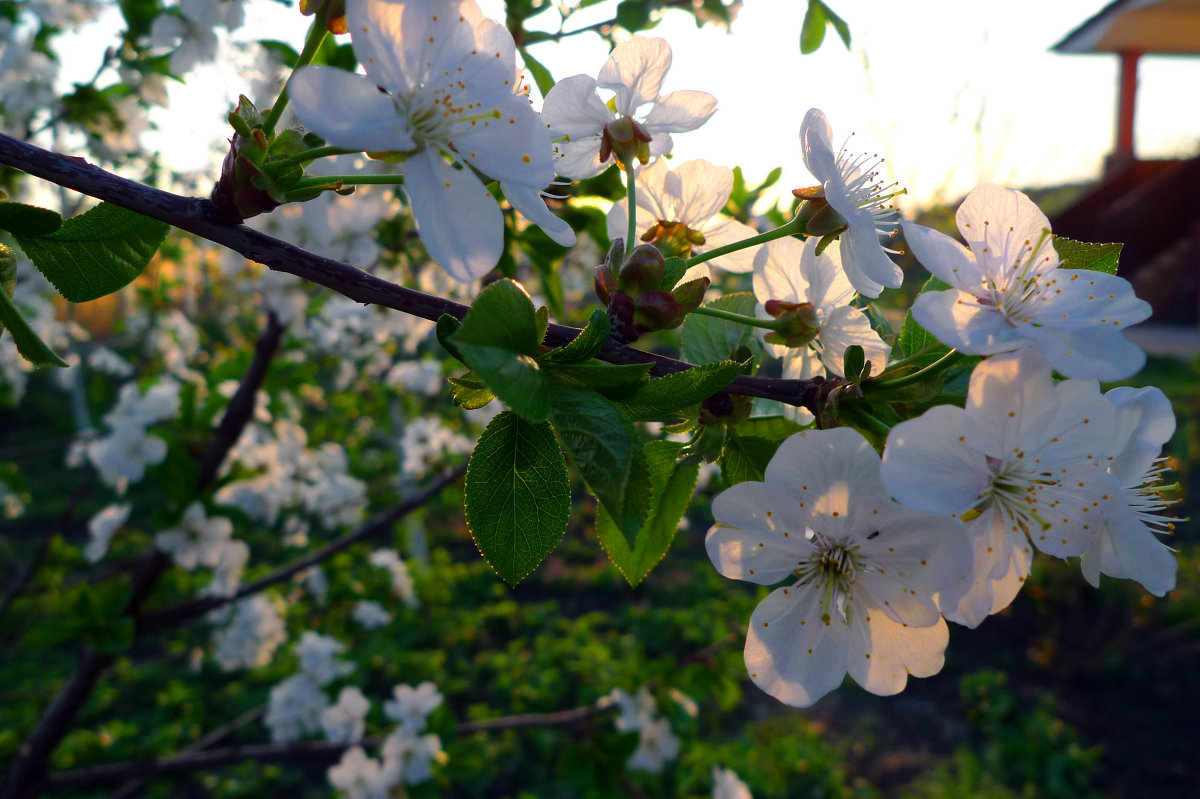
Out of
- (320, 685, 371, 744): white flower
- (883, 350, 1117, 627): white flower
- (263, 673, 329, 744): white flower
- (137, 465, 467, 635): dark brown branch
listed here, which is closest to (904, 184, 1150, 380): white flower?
(883, 350, 1117, 627): white flower

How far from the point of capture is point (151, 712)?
4.35 metres

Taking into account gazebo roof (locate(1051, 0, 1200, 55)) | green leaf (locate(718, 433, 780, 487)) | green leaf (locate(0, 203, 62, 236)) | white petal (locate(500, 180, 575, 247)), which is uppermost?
green leaf (locate(0, 203, 62, 236))

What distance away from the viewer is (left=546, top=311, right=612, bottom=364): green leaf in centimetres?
61

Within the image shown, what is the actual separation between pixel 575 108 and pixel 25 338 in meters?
0.55

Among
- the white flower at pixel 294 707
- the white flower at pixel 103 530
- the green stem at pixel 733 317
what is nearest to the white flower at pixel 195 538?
the white flower at pixel 103 530

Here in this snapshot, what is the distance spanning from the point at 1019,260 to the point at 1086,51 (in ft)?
36.8

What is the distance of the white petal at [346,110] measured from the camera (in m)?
0.54

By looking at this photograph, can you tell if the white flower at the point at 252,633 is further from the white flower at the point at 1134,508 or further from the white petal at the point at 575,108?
the white flower at the point at 1134,508

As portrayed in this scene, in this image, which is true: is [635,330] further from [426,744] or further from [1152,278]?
[1152,278]

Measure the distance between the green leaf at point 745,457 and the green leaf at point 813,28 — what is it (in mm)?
1246

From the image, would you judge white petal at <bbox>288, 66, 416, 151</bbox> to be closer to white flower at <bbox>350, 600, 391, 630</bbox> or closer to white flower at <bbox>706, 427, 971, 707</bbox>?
white flower at <bbox>706, 427, 971, 707</bbox>

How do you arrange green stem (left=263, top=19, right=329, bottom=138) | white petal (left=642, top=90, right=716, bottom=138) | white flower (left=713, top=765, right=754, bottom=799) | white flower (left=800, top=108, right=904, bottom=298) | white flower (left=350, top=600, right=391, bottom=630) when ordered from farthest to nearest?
white flower (left=350, top=600, right=391, bottom=630) < white flower (left=713, top=765, right=754, bottom=799) < white petal (left=642, top=90, right=716, bottom=138) < white flower (left=800, top=108, right=904, bottom=298) < green stem (left=263, top=19, right=329, bottom=138)

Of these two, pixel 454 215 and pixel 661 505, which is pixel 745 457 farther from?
pixel 454 215

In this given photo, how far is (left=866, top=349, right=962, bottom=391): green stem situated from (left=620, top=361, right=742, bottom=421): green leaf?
15 centimetres
